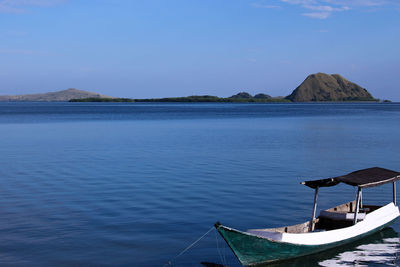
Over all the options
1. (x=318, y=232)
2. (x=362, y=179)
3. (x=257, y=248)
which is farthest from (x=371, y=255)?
(x=257, y=248)

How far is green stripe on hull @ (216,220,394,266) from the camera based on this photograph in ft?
48.1

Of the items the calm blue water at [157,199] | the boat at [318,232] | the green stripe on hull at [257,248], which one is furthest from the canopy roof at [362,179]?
the green stripe on hull at [257,248]

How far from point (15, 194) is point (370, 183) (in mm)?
18472

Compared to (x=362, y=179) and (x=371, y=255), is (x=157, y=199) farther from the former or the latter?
(x=371, y=255)

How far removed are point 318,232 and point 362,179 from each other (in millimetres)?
4079

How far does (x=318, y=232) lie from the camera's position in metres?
16.7

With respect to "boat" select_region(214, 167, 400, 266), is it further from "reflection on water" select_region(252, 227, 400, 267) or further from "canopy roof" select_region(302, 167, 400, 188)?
→ "reflection on water" select_region(252, 227, 400, 267)

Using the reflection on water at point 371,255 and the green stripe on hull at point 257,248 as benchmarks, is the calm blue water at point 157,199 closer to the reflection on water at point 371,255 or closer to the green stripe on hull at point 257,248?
the reflection on water at point 371,255

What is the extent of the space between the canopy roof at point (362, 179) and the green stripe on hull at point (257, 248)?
11.6 ft

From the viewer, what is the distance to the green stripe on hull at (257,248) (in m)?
14.7

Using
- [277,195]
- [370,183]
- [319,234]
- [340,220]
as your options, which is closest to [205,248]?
[319,234]

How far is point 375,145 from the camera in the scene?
5194cm

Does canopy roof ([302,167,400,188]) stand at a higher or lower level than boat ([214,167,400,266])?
higher

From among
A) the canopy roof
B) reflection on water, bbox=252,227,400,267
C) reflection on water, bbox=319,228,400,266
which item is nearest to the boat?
the canopy roof
